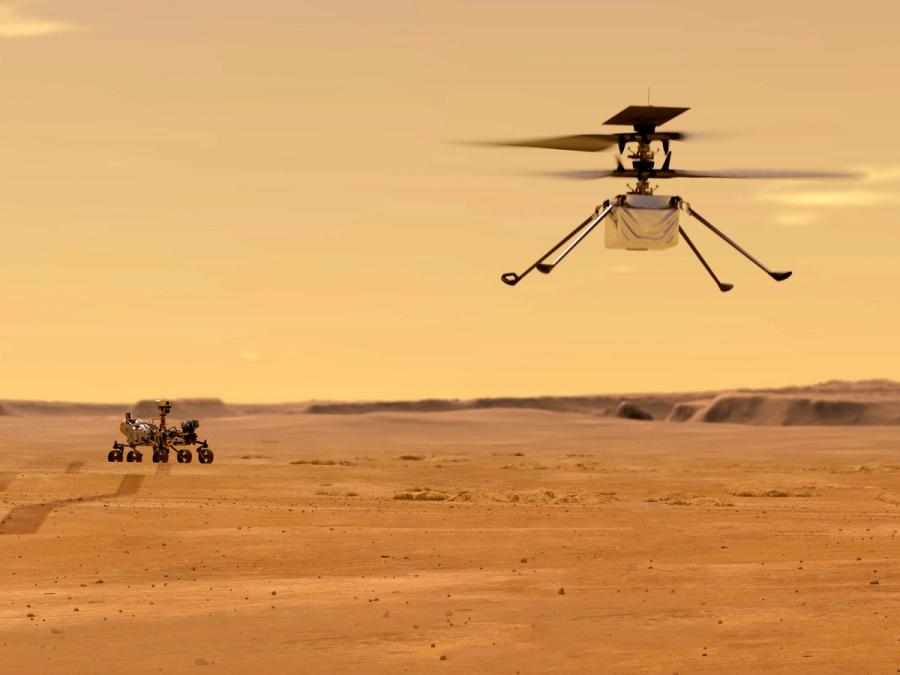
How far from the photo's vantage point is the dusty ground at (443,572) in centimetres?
1753

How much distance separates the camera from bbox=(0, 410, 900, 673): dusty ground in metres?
17.5

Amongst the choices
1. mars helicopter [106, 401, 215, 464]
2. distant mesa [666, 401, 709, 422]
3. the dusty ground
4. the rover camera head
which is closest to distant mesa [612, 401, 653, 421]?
distant mesa [666, 401, 709, 422]

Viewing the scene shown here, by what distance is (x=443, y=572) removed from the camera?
2558cm

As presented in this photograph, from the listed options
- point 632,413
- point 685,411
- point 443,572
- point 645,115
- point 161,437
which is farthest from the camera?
point 685,411

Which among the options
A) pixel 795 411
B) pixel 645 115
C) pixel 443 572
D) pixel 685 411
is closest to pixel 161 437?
pixel 443 572

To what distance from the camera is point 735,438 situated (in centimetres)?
10425

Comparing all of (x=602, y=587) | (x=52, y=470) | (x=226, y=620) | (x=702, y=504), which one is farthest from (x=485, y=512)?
(x=52, y=470)

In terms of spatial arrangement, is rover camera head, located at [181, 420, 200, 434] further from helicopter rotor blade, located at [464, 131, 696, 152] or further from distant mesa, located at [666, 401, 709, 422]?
distant mesa, located at [666, 401, 709, 422]

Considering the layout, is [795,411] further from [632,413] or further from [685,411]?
[632,413]

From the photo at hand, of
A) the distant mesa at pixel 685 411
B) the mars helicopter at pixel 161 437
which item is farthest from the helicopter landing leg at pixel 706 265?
the distant mesa at pixel 685 411

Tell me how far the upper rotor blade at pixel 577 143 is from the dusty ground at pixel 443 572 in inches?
272

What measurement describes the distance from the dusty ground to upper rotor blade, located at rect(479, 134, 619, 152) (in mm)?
6900

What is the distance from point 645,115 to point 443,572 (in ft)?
28.1

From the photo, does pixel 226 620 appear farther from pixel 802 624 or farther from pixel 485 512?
pixel 485 512
